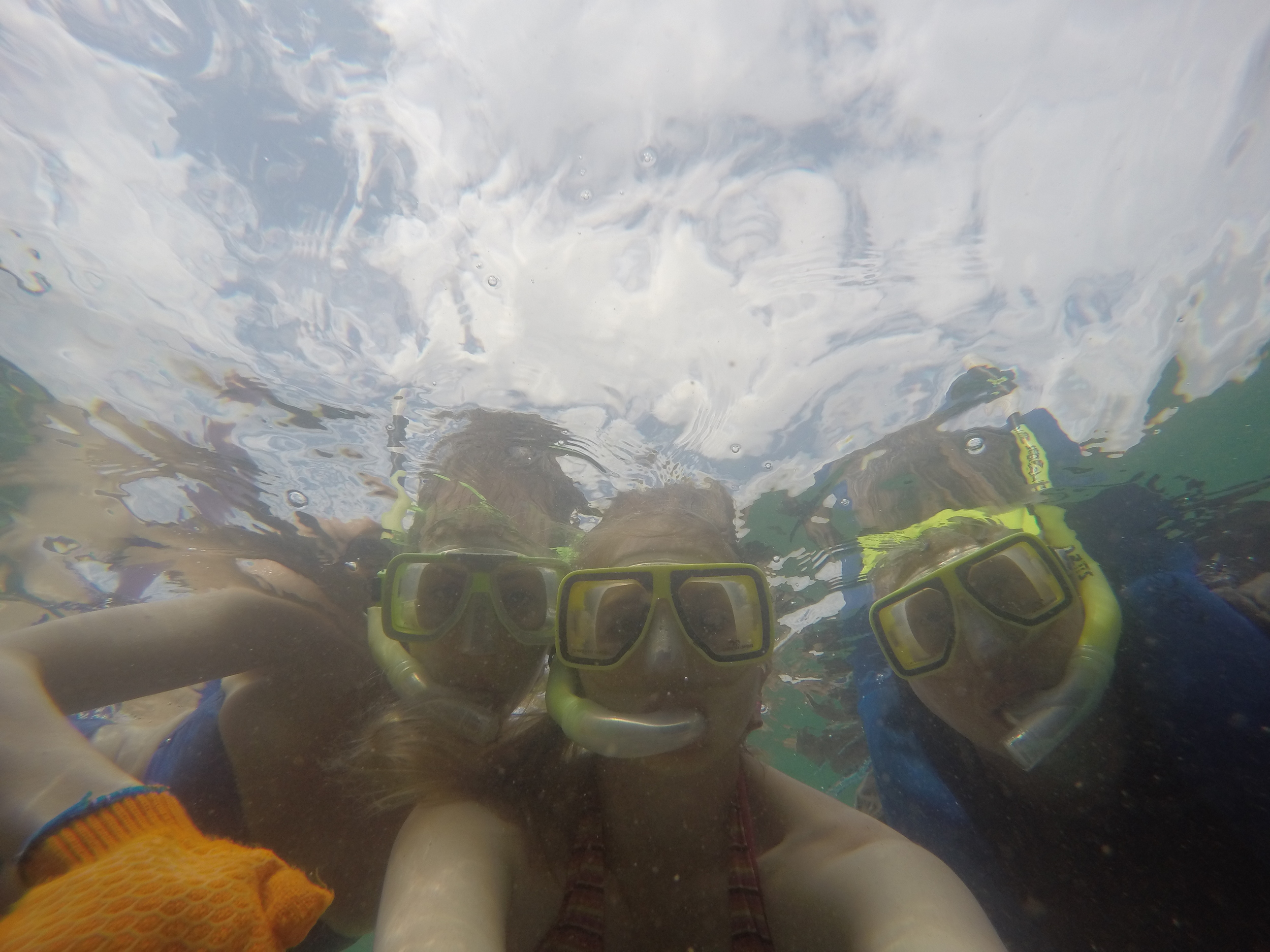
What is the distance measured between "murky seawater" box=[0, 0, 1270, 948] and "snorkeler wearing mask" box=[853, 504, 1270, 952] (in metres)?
0.19

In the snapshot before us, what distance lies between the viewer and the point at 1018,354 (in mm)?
5758

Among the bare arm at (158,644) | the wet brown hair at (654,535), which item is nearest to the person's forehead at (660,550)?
the wet brown hair at (654,535)

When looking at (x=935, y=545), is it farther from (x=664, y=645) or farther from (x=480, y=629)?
(x=480, y=629)

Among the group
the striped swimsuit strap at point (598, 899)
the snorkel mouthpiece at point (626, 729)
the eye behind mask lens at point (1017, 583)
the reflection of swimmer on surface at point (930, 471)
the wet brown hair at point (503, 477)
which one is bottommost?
the striped swimsuit strap at point (598, 899)

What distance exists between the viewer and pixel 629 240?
4562 millimetres

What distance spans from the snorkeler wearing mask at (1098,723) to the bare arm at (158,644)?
16.4ft

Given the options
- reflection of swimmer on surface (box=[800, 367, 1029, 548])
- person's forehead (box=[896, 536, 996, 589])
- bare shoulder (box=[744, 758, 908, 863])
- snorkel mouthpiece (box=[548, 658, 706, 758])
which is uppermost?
reflection of swimmer on surface (box=[800, 367, 1029, 548])

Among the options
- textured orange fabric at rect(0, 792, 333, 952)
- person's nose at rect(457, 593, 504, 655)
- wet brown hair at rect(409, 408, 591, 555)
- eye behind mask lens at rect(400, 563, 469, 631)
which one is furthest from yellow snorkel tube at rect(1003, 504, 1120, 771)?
wet brown hair at rect(409, 408, 591, 555)

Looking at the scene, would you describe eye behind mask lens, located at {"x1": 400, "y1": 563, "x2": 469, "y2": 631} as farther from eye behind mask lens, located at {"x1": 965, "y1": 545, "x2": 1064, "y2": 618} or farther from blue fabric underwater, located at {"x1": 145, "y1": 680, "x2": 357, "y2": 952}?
eye behind mask lens, located at {"x1": 965, "y1": 545, "x2": 1064, "y2": 618}

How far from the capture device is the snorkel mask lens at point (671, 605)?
305 cm

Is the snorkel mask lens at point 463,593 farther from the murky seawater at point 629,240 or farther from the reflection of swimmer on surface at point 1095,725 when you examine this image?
the reflection of swimmer on surface at point 1095,725

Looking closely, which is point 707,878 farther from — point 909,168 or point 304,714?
point 909,168

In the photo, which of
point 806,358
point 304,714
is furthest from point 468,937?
point 806,358

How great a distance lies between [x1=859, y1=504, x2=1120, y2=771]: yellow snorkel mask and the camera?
3.22 meters
